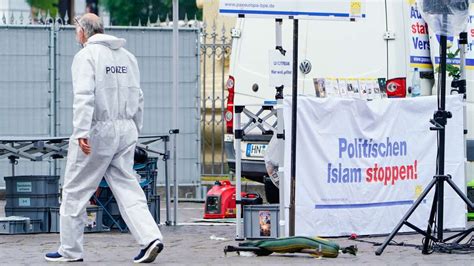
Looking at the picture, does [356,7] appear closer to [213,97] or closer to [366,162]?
[366,162]

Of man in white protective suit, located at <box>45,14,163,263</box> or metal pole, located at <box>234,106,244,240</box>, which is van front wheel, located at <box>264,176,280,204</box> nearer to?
metal pole, located at <box>234,106,244,240</box>

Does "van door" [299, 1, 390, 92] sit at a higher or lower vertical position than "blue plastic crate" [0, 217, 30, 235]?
higher

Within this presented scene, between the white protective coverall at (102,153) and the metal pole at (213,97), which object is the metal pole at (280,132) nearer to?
the white protective coverall at (102,153)

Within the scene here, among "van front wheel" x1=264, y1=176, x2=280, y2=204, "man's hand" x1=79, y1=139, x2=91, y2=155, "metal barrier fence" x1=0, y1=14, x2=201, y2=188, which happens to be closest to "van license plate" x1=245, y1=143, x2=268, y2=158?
"van front wheel" x1=264, y1=176, x2=280, y2=204

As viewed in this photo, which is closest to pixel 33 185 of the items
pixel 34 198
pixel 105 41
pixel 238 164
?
pixel 34 198

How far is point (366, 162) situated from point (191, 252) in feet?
7.20

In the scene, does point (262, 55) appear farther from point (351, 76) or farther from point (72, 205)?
point (72, 205)

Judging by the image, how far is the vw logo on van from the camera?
52.0 ft

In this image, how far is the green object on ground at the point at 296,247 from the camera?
11.2 m

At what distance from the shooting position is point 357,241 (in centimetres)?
1296

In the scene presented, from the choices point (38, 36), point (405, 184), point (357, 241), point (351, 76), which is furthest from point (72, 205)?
point (38, 36)

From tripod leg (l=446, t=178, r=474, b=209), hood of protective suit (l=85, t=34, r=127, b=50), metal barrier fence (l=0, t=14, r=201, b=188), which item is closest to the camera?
hood of protective suit (l=85, t=34, r=127, b=50)

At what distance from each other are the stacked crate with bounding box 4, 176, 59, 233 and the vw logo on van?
3312 millimetres

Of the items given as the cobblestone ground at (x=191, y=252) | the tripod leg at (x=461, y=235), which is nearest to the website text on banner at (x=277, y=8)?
the cobblestone ground at (x=191, y=252)
